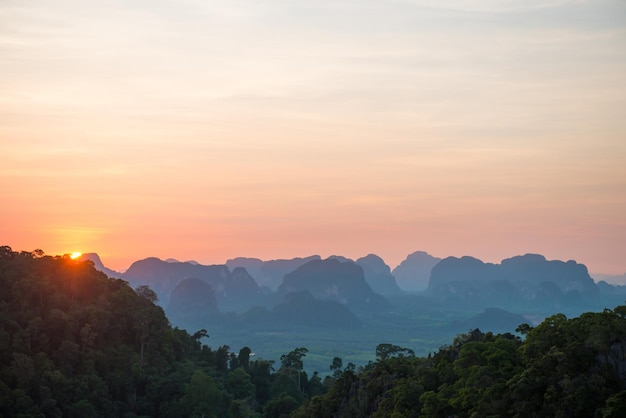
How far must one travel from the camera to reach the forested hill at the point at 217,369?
40.1 meters

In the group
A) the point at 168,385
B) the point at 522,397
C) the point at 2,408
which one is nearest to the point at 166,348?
the point at 168,385

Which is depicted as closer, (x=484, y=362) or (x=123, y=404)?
(x=484, y=362)

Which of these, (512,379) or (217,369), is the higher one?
(512,379)

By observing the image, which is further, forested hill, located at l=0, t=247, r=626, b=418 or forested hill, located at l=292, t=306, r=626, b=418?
forested hill, located at l=0, t=247, r=626, b=418

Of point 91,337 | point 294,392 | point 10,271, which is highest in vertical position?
point 10,271

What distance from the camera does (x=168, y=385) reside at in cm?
6856

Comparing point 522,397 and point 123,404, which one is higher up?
point 522,397

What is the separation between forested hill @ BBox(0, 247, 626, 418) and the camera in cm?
4012

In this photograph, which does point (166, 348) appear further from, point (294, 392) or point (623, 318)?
point (623, 318)

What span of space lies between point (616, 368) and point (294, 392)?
44.0 metres

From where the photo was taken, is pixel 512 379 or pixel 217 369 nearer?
pixel 512 379

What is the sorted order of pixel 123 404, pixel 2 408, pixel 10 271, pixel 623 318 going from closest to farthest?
pixel 623 318
pixel 2 408
pixel 123 404
pixel 10 271

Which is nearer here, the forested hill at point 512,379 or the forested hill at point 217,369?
the forested hill at point 512,379

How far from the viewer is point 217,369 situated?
275 feet
